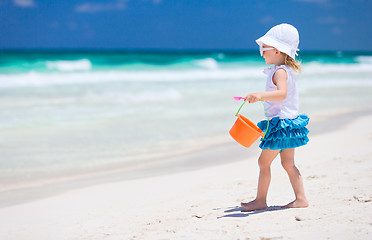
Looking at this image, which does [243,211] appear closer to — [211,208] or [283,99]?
[211,208]

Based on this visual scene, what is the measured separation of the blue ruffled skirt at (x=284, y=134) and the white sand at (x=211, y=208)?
0.42m

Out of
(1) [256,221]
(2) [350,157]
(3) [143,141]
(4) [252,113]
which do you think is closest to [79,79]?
(4) [252,113]

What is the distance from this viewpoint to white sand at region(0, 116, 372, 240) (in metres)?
2.40

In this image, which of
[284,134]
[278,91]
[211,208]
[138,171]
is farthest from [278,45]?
[138,171]

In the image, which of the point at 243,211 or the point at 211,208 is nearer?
the point at 243,211

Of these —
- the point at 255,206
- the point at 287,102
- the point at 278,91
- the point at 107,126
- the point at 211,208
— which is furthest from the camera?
the point at 107,126

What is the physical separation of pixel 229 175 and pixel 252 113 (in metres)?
4.11

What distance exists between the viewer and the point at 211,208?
3.05m

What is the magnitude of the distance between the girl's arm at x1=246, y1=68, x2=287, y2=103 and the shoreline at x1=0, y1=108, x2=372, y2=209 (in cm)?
196

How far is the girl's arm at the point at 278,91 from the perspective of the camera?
8.38ft

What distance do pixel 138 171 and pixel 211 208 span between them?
156 centimetres

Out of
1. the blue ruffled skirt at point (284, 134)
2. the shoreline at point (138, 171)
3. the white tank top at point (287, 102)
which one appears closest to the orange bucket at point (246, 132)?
the blue ruffled skirt at point (284, 134)

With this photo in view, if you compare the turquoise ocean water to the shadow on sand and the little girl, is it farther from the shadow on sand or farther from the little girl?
the little girl

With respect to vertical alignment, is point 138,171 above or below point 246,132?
below
